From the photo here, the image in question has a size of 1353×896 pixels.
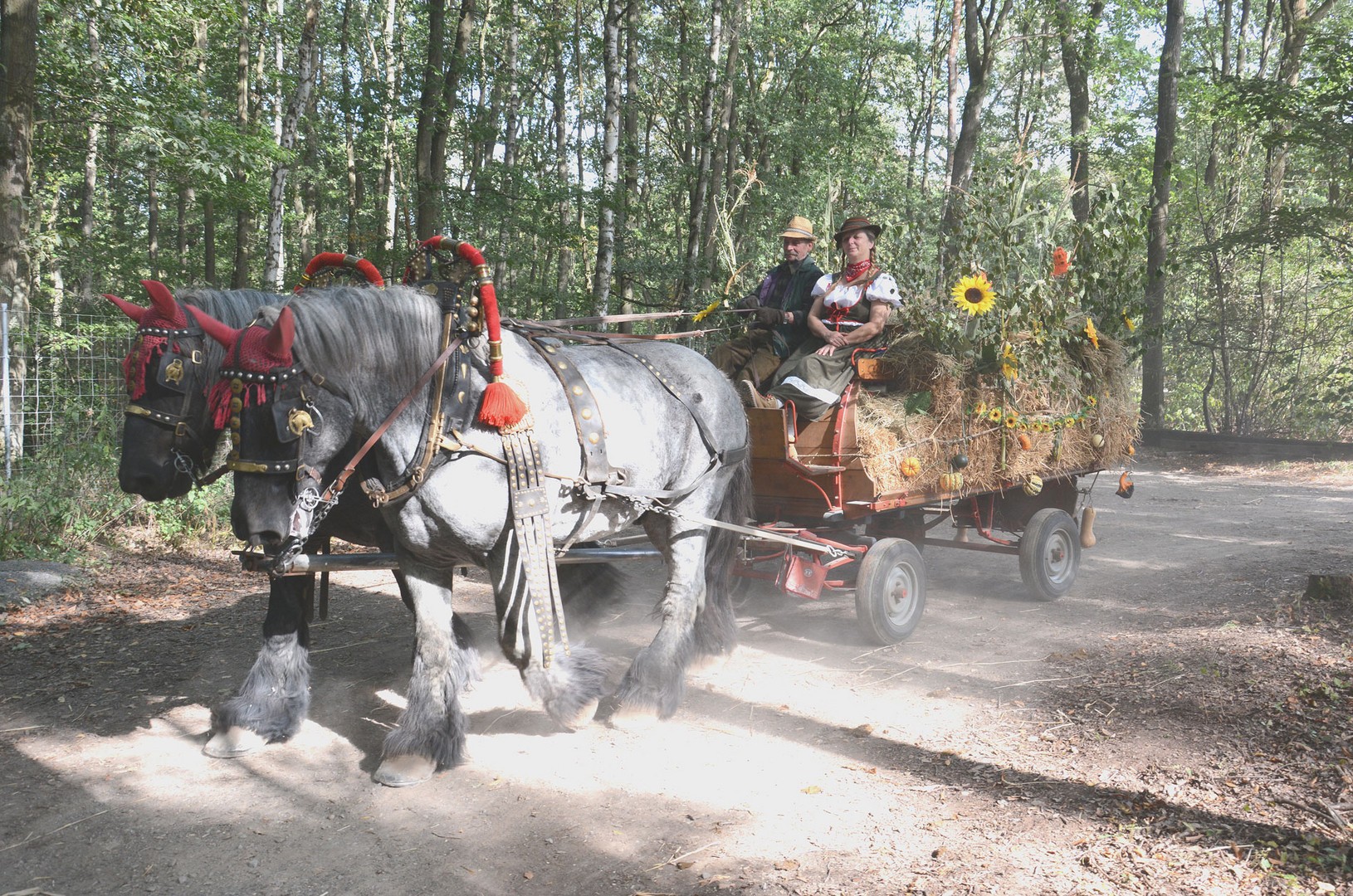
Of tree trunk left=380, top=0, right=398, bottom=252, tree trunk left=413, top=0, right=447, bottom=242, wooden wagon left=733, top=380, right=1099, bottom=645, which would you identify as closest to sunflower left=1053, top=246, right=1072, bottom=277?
wooden wagon left=733, top=380, right=1099, bottom=645

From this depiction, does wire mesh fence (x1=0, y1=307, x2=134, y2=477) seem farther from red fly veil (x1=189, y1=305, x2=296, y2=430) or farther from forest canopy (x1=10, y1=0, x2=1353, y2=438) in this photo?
red fly veil (x1=189, y1=305, x2=296, y2=430)

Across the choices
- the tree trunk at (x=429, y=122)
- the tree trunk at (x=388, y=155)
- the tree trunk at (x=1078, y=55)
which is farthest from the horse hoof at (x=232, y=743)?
the tree trunk at (x=1078, y=55)

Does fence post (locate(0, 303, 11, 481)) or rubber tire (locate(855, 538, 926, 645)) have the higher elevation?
fence post (locate(0, 303, 11, 481))

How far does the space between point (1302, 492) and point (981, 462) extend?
333 inches

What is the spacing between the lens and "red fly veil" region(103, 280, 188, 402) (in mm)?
3416

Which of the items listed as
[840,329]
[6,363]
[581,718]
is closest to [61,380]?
[6,363]

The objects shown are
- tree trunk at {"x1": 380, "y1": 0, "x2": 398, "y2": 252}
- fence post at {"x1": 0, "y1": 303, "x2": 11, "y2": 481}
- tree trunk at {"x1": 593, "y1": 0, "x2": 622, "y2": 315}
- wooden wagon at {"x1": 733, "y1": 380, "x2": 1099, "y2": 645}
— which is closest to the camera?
wooden wagon at {"x1": 733, "y1": 380, "x2": 1099, "y2": 645}

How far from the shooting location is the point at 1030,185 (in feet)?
18.4

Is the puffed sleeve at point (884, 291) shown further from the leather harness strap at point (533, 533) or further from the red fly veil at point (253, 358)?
the red fly veil at point (253, 358)

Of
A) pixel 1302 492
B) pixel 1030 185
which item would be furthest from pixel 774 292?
pixel 1302 492

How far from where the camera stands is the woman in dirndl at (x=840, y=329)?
512cm

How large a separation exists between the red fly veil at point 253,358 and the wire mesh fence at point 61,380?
5241mm

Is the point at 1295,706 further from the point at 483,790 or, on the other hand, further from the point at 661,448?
the point at 483,790

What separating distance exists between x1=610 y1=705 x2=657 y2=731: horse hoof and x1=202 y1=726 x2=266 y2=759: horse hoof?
1527 millimetres
